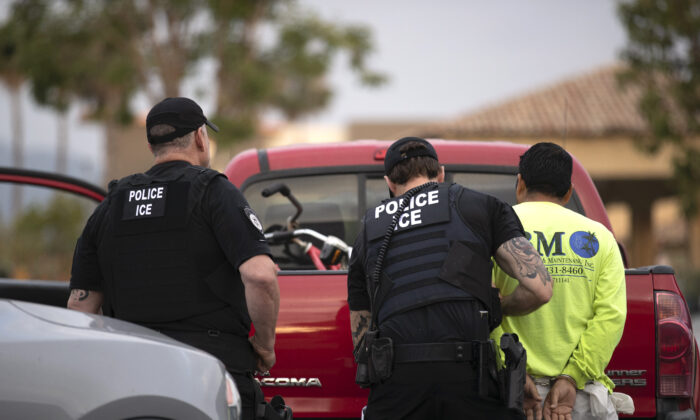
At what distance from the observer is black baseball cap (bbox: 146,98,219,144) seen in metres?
3.49

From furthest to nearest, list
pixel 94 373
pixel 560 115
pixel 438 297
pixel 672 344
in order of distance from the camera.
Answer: pixel 560 115 → pixel 672 344 → pixel 438 297 → pixel 94 373

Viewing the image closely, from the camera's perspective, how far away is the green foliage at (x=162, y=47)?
23.3 meters

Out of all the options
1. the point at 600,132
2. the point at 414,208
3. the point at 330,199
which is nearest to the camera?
the point at 414,208

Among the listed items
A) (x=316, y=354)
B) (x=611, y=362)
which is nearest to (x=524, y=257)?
(x=611, y=362)

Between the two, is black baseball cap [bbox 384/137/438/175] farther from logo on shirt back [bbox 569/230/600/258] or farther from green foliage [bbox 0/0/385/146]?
green foliage [bbox 0/0/385/146]

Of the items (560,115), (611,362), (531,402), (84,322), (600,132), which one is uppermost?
(560,115)

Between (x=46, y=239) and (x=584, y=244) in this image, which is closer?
(x=584, y=244)

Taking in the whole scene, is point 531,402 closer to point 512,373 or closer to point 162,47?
point 512,373

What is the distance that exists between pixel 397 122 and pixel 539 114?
62.1 ft

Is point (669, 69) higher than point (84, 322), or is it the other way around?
point (669, 69)

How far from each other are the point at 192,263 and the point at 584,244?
1.45 metres

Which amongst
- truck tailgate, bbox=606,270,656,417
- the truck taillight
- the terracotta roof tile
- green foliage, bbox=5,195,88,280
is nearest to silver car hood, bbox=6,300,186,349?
truck tailgate, bbox=606,270,656,417

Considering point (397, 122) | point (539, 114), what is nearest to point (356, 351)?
point (539, 114)

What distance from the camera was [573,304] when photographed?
11.4ft
